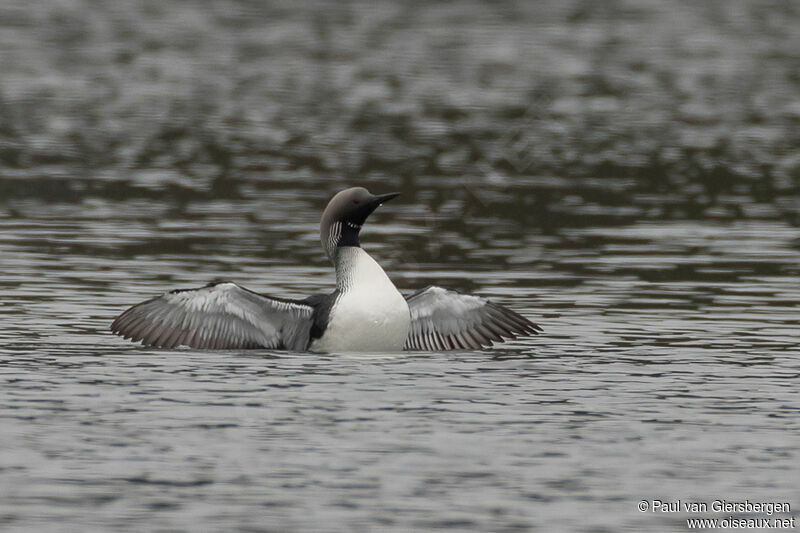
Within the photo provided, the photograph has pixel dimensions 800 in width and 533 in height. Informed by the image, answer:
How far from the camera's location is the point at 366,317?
14.3 m

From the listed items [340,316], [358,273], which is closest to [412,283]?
[358,273]

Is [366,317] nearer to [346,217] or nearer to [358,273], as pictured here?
[358,273]

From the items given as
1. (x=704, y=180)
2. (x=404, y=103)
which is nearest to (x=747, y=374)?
(x=704, y=180)

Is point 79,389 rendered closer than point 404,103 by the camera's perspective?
Yes

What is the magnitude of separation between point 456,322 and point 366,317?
4.11 ft

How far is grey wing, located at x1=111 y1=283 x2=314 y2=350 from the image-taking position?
575 inches

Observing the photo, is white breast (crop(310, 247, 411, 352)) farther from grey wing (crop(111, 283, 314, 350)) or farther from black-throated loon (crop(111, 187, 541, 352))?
grey wing (crop(111, 283, 314, 350))

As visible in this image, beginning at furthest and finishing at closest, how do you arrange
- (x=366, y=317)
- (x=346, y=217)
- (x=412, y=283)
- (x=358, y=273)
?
(x=412, y=283)
(x=346, y=217)
(x=358, y=273)
(x=366, y=317)

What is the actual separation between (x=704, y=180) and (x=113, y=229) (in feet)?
33.8

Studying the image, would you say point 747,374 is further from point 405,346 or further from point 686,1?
point 686,1

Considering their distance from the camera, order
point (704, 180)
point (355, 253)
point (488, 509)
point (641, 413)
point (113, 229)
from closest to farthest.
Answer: point (488, 509) → point (641, 413) → point (355, 253) → point (113, 229) → point (704, 180)

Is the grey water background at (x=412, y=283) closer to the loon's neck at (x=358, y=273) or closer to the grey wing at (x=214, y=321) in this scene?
the grey wing at (x=214, y=321)

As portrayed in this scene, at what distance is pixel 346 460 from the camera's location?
10445mm

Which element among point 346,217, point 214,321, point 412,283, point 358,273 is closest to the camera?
point 358,273
